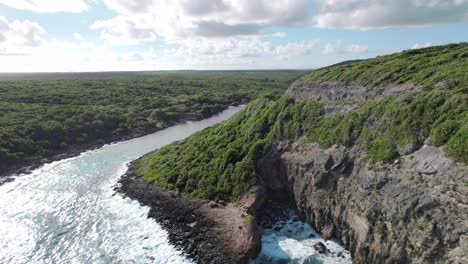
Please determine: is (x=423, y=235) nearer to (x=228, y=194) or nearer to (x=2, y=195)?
(x=228, y=194)

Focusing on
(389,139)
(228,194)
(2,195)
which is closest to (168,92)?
(2,195)

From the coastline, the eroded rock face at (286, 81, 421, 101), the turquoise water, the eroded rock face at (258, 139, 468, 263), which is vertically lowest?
the coastline

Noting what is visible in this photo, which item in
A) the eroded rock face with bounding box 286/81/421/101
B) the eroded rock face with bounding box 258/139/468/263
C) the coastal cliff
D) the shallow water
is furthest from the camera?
the eroded rock face with bounding box 286/81/421/101

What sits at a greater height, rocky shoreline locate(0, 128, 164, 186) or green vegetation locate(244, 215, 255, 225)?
green vegetation locate(244, 215, 255, 225)

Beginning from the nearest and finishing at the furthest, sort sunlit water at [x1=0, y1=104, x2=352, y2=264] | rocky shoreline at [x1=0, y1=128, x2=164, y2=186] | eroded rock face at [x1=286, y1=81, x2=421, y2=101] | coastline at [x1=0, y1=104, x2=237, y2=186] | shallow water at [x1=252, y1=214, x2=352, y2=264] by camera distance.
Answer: shallow water at [x1=252, y1=214, x2=352, y2=264]
sunlit water at [x1=0, y1=104, x2=352, y2=264]
eroded rock face at [x1=286, y1=81, x2=421, y2=101]
coastline at [x1=0, y1=104, x2=237, y2=186]
rocky shoreline at [x1=0, y1=128, x2=164, y2=186]

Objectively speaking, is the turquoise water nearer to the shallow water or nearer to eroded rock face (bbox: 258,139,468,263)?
the shallow water

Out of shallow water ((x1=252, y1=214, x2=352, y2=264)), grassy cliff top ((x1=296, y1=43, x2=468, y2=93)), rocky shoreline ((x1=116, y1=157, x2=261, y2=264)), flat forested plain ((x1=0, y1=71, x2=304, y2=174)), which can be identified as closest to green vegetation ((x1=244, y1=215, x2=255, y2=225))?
rocky shoreline ((x1=116, y1=157, x2=261, y2=264))

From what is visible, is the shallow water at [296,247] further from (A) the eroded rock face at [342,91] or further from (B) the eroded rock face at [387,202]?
(A) the eroded rock face at [342,91]

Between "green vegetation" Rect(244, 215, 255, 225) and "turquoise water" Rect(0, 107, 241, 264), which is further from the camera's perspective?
"green vegetation" Rect(244, 215, 255, 225)
